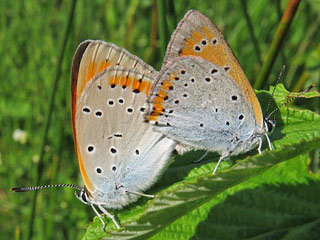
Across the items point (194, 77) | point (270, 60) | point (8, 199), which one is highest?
point (270, 60)

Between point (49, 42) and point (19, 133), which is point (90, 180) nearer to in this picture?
point (19, 133)

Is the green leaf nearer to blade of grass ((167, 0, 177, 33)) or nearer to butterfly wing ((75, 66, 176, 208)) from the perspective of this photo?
butterfly wing ((75, 66, 176, 208))

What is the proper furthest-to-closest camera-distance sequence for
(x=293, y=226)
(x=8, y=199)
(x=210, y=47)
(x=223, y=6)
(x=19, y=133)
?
(x=223, y=6) → (x=19, y=133) → (x=8, y=199) → (x=210, y=47) → (x=293, y=226)

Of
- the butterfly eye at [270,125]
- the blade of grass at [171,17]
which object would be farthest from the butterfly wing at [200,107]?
the blade of grass at [171,17]

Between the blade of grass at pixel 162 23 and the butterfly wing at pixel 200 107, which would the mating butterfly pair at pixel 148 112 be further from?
the blade of grass at pixel 162 23

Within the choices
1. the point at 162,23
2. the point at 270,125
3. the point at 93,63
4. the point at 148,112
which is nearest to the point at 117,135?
the point at 148,112

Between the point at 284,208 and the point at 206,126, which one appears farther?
the point at 206,126

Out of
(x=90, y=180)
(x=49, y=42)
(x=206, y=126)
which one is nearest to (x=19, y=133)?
(x=49, y=42)
